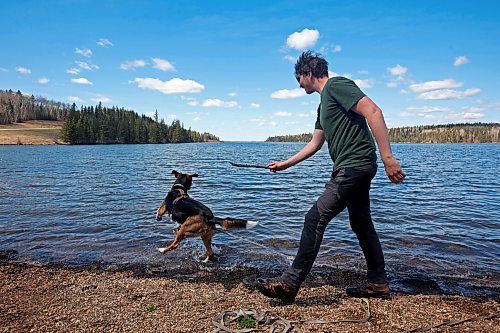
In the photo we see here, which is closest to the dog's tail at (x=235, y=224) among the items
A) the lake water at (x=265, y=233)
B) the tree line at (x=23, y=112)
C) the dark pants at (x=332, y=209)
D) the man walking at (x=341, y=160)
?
the lake water at (x=265, y=233)

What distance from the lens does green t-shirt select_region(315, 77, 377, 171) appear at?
4.12 m

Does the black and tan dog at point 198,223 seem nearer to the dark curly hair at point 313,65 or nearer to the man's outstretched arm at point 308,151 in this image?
the man's outstretched arm at point 308,151

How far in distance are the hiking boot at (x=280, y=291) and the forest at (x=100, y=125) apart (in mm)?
114118

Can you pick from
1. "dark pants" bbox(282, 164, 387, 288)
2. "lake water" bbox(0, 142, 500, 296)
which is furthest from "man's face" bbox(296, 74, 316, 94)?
"lake water" bbox(0, 142, 500, 296)

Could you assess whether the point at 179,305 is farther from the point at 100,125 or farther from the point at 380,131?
the point at 100,125

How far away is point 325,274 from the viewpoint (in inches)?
236

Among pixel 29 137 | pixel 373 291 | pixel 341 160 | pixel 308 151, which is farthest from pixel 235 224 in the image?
pixel 29 137

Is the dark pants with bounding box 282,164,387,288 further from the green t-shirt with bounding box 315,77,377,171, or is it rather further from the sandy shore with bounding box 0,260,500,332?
the sandy shore with bounding box 0,260,500,332

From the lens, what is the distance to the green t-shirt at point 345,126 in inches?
162

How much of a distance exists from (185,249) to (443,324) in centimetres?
522

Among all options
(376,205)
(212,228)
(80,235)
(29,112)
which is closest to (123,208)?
(80,235)

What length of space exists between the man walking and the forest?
375 ft

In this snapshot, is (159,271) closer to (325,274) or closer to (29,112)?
(325,274)

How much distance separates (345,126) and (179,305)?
310cm
